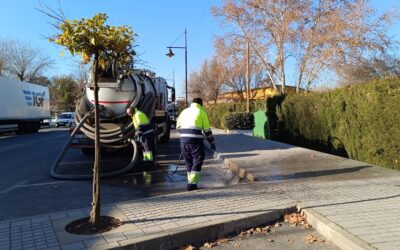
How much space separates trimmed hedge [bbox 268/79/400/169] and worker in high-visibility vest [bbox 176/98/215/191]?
449cm

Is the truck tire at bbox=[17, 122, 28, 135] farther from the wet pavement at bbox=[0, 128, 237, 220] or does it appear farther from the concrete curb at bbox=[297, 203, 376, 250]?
the concrete curb at bbox=[297, 203, 376, 250]

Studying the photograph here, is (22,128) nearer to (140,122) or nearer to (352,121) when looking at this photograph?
(140,122)

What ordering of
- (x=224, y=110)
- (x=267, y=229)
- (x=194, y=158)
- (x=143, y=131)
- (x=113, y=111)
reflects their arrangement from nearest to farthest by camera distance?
(x=267, y=229) < (x=194, y=158) < (x=143, y=131) < (x=113, y=111) < (x=224, y=110)

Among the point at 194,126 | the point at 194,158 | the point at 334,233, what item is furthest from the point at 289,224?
the point at 194,126

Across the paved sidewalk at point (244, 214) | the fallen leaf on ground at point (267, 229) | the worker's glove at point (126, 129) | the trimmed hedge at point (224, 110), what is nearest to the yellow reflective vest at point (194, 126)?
the paved sidewalk at point (244, 214)

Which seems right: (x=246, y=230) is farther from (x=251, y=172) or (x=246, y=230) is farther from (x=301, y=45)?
(x=301, y=45)

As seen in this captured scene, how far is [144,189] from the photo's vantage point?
9.55 m

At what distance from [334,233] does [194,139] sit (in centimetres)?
383

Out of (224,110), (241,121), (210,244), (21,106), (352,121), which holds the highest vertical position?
(21,106)

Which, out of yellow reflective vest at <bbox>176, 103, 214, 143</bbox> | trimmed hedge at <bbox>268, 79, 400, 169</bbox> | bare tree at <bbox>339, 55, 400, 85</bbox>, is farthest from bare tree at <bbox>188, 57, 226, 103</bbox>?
yellow reflective vest at <bbox>176, 103, 214, 143</bbox>

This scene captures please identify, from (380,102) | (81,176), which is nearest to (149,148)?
(81,176)

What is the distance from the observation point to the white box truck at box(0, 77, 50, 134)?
1211 inches

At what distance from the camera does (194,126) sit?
877 cm

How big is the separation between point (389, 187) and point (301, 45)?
2887cm
